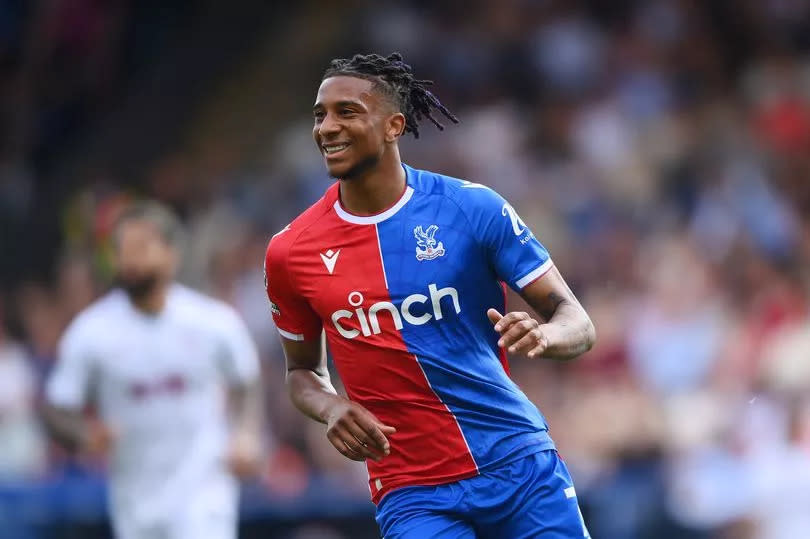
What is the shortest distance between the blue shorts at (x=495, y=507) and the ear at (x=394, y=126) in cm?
129

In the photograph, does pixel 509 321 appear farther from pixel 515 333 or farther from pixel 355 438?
pixel 355 438

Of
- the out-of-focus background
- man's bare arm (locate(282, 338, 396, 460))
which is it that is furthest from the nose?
the out-of-focus background

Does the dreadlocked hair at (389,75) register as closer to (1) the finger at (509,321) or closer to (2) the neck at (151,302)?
(1) the finger at (509,321)

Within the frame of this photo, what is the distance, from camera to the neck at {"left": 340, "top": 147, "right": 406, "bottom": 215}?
19.2 ft

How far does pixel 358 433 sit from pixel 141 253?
3.81 meters

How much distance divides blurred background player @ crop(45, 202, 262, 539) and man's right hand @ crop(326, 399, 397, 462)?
10.8 feet

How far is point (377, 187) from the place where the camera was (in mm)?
5863

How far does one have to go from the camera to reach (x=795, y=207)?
1243 cm

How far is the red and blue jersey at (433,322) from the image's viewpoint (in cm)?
574

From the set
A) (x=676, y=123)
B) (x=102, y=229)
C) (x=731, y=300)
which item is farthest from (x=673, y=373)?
(x=102, y=229)

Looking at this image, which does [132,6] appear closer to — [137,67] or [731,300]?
Answer: [137,67]

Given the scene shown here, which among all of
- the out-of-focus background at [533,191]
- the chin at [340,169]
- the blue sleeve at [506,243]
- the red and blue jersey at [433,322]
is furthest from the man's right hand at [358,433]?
the out-of-focus background at [533,191]

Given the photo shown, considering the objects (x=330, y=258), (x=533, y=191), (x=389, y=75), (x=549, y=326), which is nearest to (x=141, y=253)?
(x=330, y=258)

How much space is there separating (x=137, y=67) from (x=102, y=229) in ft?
12.4
